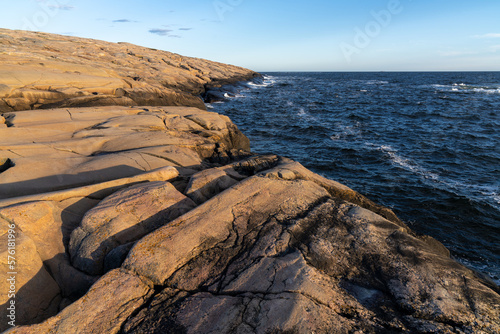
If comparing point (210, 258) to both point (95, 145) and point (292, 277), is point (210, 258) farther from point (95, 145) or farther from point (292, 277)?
point (95, 145)

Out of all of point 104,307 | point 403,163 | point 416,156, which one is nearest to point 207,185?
point 104,307

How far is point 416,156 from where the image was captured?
63.7ft

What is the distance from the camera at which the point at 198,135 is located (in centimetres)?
1373

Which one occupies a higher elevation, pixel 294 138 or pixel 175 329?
pixel 175 329

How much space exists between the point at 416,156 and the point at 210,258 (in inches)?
772

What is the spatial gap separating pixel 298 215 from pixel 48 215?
5891 millimetres

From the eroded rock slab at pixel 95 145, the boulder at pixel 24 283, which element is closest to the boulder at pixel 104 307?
the boulder at pixel 24 283

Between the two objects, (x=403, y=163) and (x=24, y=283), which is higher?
(x=24, y=283)

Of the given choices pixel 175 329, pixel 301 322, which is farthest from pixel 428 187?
pixel 175 329

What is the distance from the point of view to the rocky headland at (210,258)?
4.12 metres

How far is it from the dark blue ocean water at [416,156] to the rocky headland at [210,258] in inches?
217

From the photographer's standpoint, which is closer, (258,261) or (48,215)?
(258,261)

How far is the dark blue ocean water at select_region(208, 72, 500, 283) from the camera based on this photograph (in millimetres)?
11484

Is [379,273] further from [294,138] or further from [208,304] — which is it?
[294,138]
